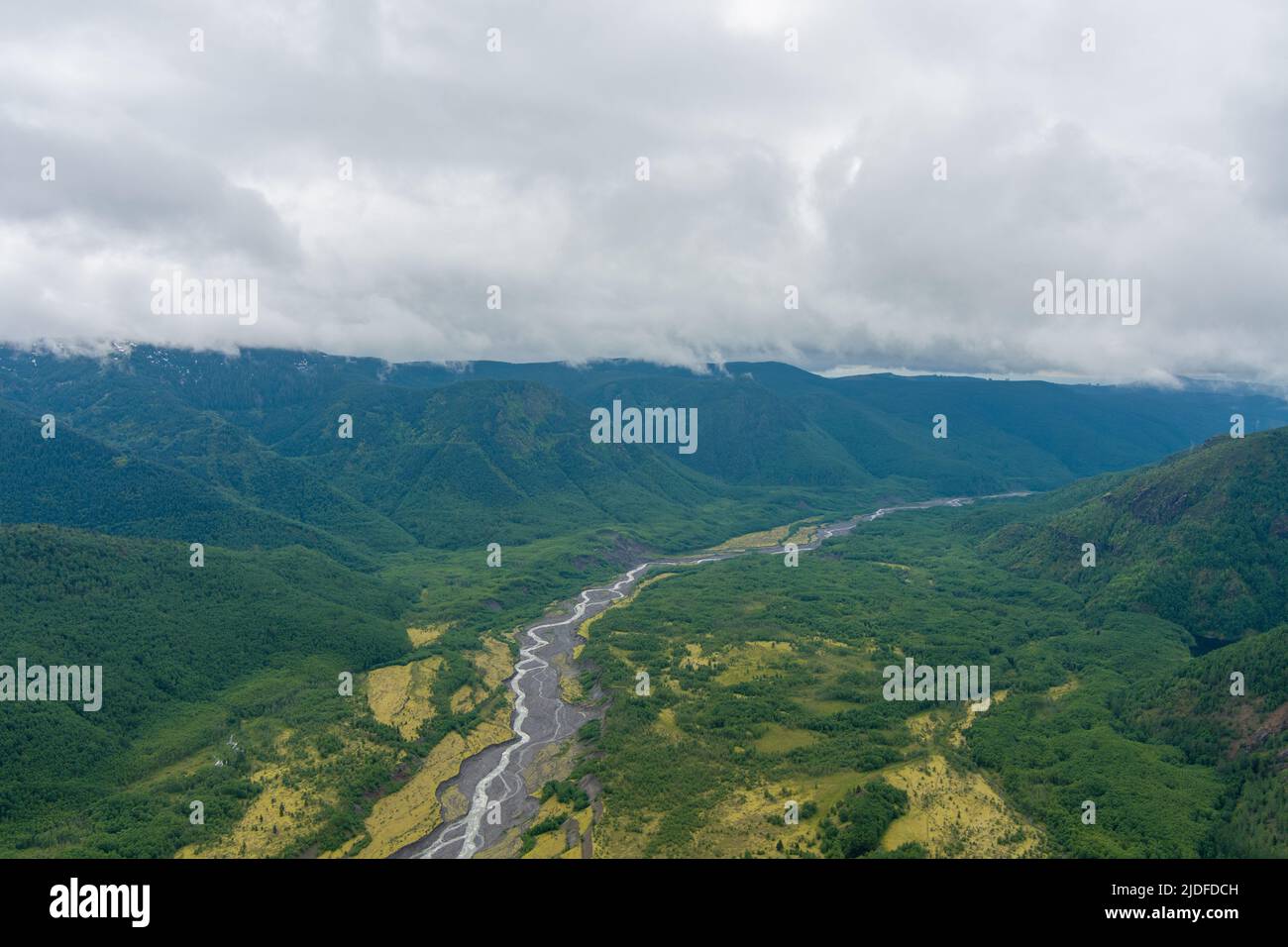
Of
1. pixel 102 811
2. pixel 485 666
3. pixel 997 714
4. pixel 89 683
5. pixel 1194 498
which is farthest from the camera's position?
pixel 1194 498

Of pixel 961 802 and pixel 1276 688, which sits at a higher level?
pixel 1276 688

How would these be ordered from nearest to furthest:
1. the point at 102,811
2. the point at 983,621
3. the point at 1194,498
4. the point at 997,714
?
the point at 102,811, the point at 997,714, the point at 983,621, the point at 1194,498

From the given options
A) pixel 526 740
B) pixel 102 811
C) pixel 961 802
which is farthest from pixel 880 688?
pixel 102 811

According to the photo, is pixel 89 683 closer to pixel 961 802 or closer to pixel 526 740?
pixel 526 740
